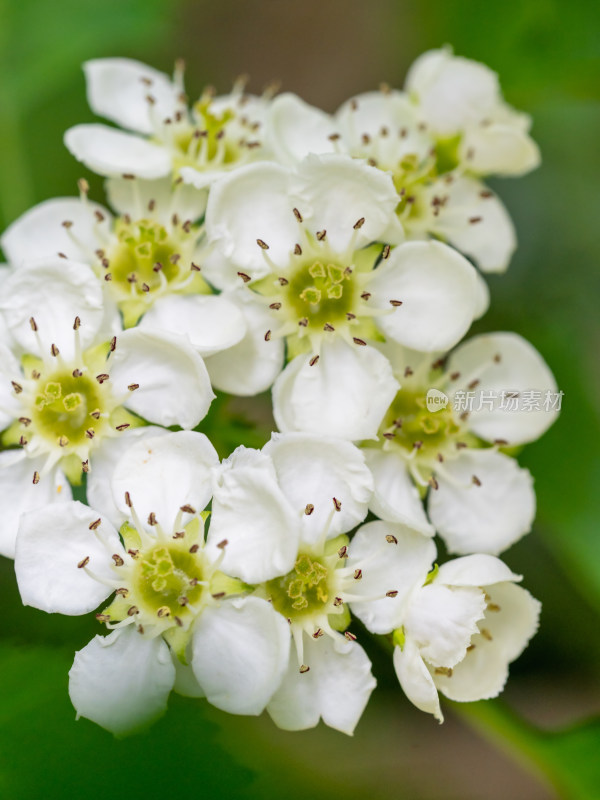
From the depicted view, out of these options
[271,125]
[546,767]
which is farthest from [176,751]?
[271,125]

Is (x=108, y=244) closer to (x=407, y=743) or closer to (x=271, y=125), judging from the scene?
(x=271, y=125)

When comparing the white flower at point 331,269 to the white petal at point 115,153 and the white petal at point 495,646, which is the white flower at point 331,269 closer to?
the white petal at point 115,153

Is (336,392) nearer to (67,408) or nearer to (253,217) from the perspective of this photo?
(253,217)

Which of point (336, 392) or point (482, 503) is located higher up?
point (336, 392)

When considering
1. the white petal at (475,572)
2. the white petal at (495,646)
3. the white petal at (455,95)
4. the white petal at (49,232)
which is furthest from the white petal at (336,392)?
the white petal at (455,95)

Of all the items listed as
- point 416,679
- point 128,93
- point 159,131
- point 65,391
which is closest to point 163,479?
point 65,391
